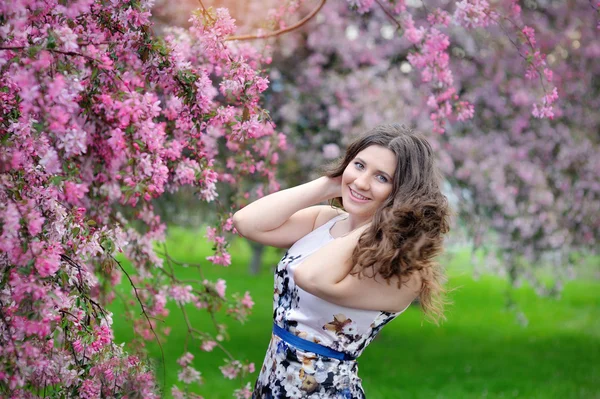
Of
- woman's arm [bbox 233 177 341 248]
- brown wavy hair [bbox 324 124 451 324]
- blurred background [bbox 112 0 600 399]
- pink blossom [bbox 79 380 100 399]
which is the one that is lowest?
blurred background [bbox 112 0 600 399]

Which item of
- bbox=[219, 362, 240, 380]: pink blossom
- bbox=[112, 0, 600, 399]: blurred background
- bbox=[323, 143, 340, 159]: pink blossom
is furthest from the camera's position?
bbox=[112, 0, 600, 399]: blurred background

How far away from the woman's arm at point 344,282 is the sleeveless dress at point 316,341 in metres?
0.06

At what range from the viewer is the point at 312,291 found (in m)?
2.36

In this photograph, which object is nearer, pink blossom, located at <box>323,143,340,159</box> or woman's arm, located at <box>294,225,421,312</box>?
woman's arm, located at <box>294,225,421,312</box>

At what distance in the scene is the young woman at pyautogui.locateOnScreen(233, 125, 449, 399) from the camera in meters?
2.35

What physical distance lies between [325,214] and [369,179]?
44 centimetres

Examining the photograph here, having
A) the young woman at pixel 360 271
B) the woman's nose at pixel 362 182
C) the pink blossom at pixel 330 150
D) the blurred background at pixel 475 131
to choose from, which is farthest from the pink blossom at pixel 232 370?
the pink blossom at pixel 330 150

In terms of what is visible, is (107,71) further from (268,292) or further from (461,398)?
(268,292)

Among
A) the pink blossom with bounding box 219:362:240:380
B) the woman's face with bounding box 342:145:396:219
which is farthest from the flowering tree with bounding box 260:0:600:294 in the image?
the woman's face with bounding box 342:145:396:219

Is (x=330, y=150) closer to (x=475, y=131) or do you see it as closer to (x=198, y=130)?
(x=475, y=131)

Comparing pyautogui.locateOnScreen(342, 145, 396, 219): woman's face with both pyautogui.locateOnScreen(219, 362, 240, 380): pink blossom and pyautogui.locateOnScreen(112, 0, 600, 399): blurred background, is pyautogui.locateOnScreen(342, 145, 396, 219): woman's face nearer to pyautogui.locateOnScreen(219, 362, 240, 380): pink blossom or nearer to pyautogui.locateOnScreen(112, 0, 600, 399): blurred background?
pyautogui.locateOnScreen(219, 362, 240, 380): pink blossom

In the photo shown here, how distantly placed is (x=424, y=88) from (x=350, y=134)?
2.97ft

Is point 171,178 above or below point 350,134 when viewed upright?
above

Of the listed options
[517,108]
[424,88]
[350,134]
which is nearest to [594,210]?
[517,108]
